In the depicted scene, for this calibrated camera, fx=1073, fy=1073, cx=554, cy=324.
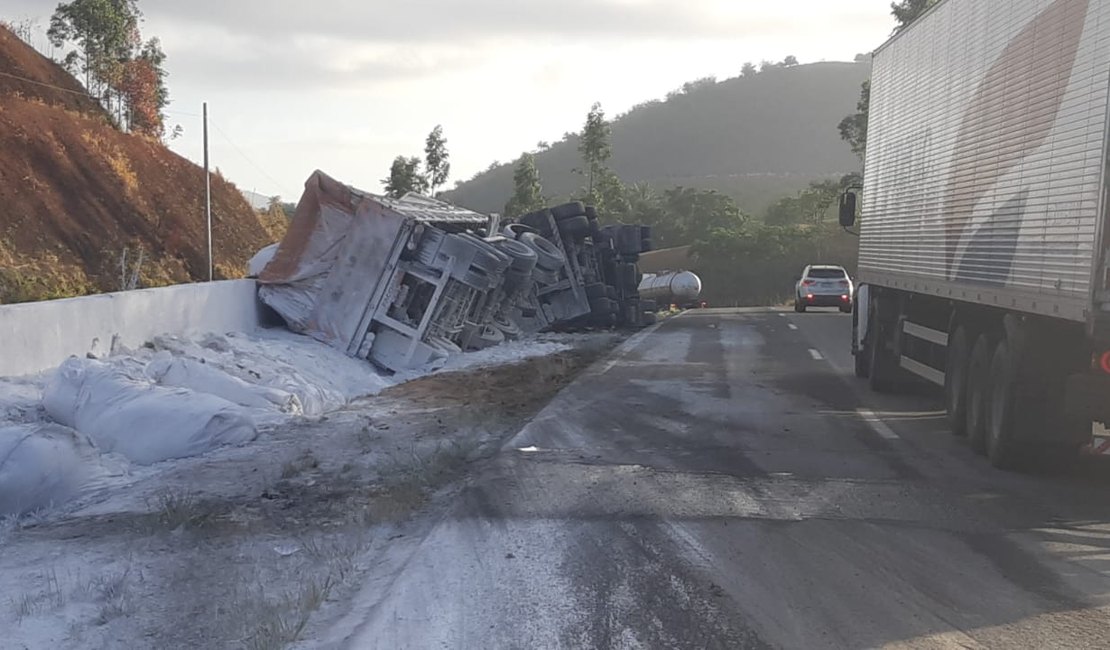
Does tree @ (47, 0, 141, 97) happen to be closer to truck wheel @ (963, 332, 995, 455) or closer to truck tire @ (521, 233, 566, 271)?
truck tire @ (521, 233, 566, 271)

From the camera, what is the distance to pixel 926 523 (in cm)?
773

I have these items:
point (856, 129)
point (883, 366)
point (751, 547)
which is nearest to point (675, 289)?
point (856, 129)

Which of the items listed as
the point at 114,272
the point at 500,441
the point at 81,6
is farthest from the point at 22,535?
the point at 81,6

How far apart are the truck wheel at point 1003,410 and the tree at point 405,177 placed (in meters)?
68.4

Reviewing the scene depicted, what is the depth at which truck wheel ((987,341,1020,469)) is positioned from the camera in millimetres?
9086

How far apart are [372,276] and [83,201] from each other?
20361 mm

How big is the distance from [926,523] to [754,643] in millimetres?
2946

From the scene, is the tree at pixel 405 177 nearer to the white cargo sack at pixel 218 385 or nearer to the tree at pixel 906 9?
the tree at pixel 906 9

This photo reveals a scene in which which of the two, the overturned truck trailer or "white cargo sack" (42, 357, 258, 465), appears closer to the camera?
"white cargo sack" (42, 357, 258, 465)

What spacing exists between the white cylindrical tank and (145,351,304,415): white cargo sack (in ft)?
133

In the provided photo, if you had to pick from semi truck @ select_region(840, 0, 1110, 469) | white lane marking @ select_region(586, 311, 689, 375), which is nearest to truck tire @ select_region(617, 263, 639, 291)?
white lane marking @ select_region(586, 311, 689, 375)

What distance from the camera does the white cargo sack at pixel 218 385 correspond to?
12.5 metres

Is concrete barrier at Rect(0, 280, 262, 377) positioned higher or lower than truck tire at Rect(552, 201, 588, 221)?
lower

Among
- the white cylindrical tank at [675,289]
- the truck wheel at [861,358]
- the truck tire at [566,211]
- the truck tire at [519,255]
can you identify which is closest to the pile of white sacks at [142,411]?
the truck tire at [519,255]
